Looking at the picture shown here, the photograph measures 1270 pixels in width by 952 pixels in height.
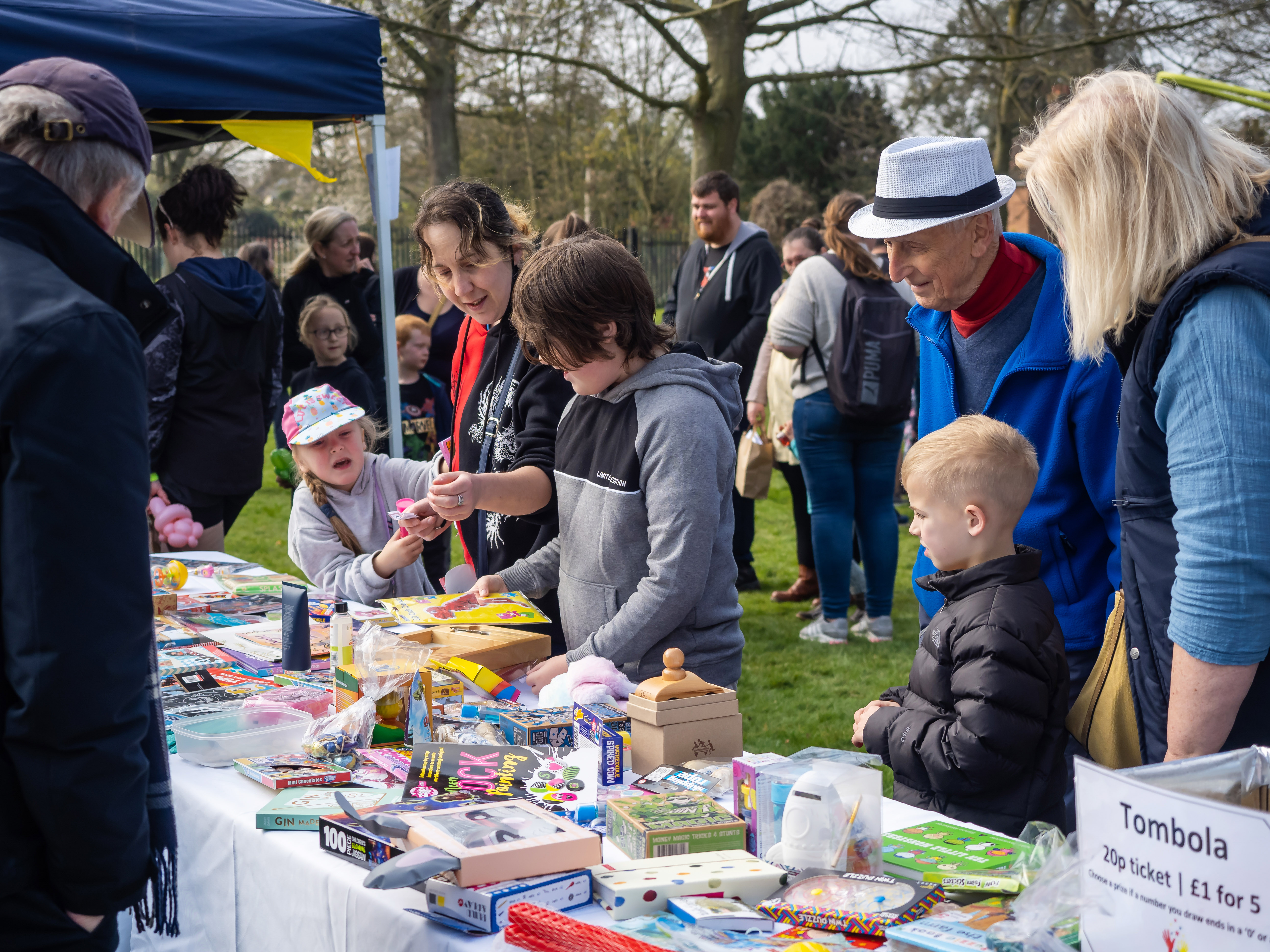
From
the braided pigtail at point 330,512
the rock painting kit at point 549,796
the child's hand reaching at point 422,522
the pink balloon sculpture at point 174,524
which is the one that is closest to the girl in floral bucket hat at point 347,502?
the braided pigtail at point 330,512

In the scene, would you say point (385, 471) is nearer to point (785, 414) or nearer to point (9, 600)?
point (9, 600)

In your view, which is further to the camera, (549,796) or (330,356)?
(330,356)

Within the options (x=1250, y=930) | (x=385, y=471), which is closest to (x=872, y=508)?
(x=385, y=471)

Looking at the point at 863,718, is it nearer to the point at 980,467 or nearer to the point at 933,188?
the point at 980,467

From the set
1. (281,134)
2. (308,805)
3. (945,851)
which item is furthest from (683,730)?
(281,134)

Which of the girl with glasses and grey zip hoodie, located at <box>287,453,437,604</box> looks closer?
grey zip hoodie, located at <box>287,453,437,604</box>

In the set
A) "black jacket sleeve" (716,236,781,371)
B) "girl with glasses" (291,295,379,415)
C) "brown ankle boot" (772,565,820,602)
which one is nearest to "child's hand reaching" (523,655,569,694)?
"black jacket sleeve" (716,236,781,371)

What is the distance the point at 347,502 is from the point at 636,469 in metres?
1.21

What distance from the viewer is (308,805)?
65.8 inches

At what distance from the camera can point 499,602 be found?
8.06 feet

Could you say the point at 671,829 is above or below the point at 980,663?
below

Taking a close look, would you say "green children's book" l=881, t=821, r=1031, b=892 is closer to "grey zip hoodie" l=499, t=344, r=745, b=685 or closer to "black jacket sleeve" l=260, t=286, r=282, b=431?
"grey zip hoodie" l=499, t=344, r=745, b=685

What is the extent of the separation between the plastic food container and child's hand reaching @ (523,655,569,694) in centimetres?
44

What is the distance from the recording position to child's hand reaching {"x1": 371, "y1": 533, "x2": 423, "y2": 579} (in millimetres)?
2838
